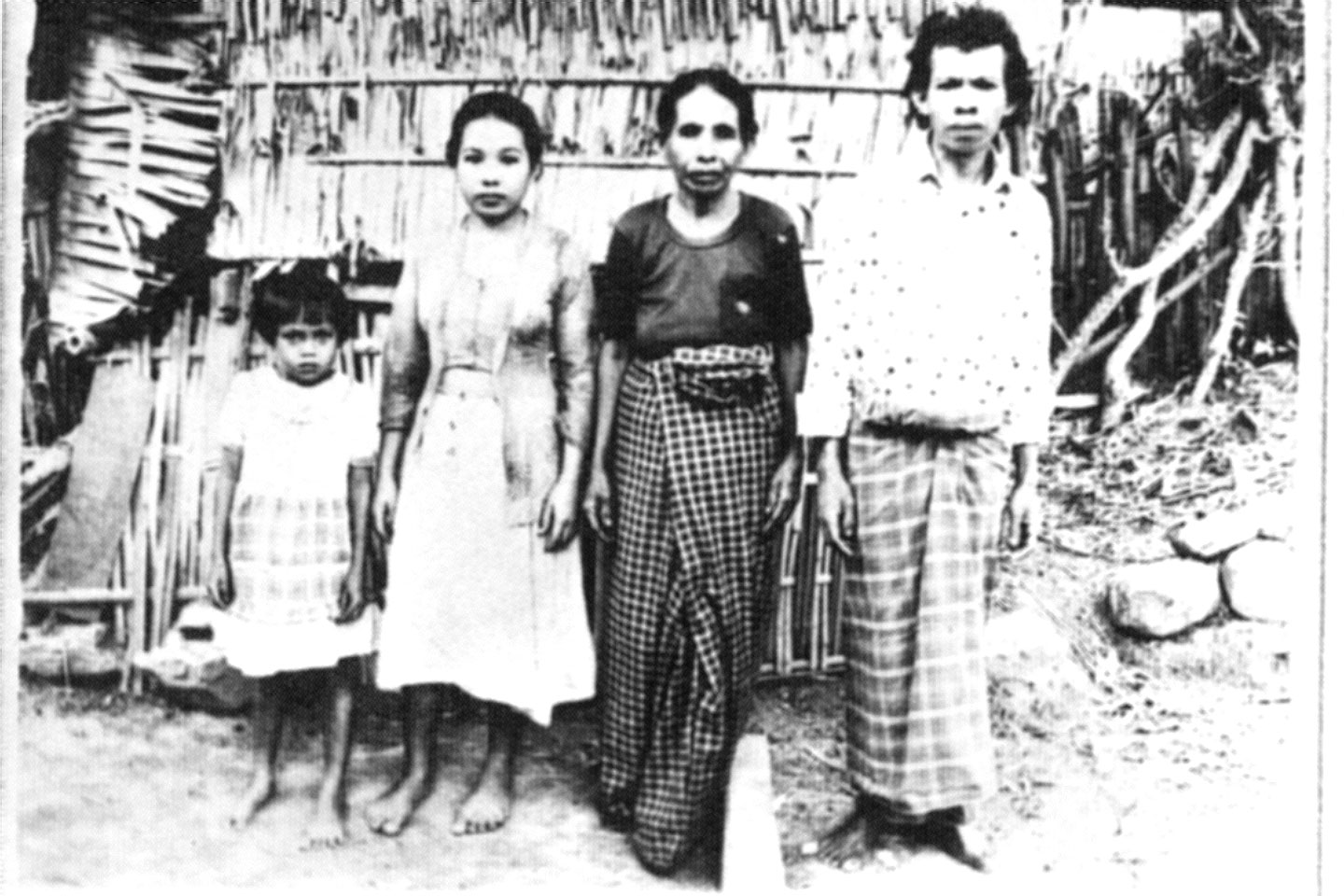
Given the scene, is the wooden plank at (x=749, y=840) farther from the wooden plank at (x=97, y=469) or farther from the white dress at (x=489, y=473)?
the wooden plank at (x=97, y=469)

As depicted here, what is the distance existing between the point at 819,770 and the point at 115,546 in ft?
5.66

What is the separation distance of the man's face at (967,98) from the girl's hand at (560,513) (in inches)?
44.2

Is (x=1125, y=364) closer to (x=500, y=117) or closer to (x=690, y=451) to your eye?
(x=690, y=451)

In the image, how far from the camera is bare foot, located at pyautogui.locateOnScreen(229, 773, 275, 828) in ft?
11.0

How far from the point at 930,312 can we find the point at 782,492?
0.52 m

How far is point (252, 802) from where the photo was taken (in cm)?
336

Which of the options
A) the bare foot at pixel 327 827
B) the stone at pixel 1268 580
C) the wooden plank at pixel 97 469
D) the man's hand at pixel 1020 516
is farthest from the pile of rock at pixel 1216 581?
the wooden plank at pixel 97 469

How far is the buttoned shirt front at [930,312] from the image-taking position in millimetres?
3232

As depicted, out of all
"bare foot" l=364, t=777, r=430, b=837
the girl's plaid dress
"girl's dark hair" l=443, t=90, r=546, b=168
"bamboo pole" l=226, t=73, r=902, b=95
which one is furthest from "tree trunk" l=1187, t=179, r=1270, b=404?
"bare foot" l=364, t=777, r=430, b=837

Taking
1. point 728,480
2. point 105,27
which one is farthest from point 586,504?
point 105,27

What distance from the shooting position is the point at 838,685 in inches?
137

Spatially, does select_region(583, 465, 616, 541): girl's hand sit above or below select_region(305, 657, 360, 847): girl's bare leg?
above

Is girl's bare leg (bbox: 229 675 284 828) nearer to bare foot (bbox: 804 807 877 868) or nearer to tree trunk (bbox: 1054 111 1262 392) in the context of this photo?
bare foot (bbox: 804 807 877 868)

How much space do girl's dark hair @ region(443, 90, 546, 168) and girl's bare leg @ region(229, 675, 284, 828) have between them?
4.21ft
